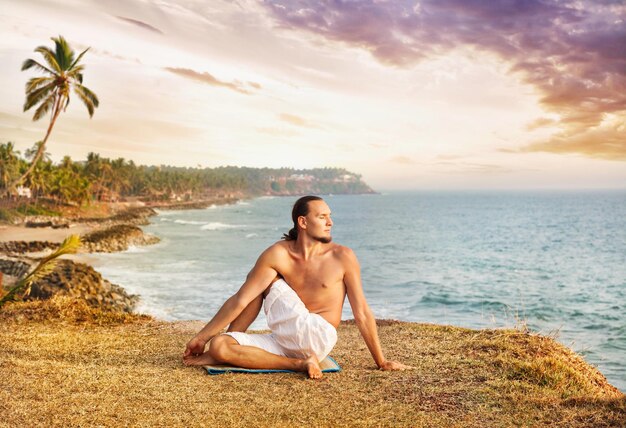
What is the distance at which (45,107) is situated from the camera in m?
34.5

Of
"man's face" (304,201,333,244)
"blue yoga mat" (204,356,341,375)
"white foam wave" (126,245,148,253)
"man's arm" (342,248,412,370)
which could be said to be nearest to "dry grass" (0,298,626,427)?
"blue yoga mat" (204,356,341,375)

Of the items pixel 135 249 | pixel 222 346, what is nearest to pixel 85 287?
pixel 222 346

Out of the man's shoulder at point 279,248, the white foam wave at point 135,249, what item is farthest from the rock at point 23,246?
the man's shoulder at point 279,248

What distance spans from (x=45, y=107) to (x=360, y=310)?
3280 centimetres

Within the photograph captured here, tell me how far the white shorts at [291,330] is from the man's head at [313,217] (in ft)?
2.01

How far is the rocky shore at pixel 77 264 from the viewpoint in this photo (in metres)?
19.0

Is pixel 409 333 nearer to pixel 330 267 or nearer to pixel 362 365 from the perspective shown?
pixel 362 365

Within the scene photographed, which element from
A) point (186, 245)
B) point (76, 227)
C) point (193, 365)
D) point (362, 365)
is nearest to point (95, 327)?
point (193, 365)

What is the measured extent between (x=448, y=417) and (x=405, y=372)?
1.48 metres

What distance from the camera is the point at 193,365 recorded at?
6.59m

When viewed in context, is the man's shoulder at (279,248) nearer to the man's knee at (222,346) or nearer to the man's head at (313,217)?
the man's head at (313,217)

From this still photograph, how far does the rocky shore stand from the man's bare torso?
7.46m

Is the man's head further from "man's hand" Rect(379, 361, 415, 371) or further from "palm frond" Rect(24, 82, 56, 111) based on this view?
"palm frond" Rect(24, 82, 56, 111)

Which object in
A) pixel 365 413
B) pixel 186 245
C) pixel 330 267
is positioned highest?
pixel 330 267
